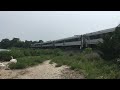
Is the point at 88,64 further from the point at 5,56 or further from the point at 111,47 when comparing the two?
the point at 5,56

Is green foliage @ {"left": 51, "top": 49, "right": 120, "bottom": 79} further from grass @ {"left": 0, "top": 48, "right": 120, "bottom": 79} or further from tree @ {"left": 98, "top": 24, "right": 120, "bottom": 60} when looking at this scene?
tree @ {"left": 98, "top": 24, "right": 120, "bottom": 60}

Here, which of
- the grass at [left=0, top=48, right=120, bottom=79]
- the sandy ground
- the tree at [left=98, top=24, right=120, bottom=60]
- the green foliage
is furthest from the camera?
the tree at [left=98, top=24, right=120, bottom=60]

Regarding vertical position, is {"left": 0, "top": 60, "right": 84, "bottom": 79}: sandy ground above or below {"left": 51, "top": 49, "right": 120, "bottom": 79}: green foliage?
below

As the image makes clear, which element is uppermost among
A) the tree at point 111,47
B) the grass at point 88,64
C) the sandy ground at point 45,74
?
the tree at point 111,47

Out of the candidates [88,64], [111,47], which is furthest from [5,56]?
[111,47]

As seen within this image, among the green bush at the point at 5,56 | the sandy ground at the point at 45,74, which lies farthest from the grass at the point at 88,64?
the sandy ground at the point at 45,74

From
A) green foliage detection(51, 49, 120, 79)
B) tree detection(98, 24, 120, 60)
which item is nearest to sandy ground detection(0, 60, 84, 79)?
green foliage detection(51, 49, 120, 79)

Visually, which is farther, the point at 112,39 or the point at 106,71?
the point at 112,39

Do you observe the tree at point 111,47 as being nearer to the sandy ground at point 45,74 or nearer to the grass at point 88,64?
the grass at point 88,64
